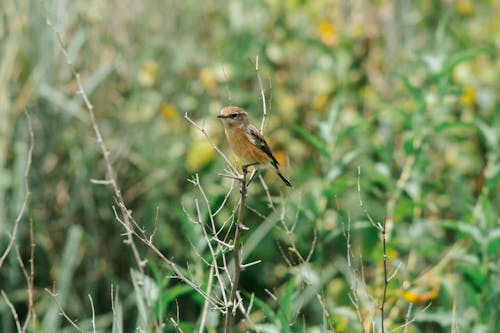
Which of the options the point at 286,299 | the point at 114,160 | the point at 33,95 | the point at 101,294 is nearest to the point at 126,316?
the point at 101,294

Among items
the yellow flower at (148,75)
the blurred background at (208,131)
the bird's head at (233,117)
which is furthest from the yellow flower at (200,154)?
the bird's head at (233,117)

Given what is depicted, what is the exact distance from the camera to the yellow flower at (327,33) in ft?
16.5

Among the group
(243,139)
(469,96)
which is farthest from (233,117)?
(469,96)

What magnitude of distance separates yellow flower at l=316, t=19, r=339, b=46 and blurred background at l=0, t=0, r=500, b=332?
1cm

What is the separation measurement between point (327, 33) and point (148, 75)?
1.34 meters

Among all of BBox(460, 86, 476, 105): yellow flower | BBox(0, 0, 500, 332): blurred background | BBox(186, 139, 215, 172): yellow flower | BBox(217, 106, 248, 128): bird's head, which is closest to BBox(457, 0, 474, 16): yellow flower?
BBox(0, 0, 500, 332): blurred background

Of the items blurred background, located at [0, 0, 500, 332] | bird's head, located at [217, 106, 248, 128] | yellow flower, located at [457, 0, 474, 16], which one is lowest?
blurred background, located at [0, 0, 500, 332]

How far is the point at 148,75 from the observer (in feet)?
16.5

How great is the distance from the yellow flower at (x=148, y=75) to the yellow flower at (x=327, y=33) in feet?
4.05

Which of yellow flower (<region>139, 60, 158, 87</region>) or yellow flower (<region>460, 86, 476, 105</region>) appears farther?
yellow flower (<region>139, 60, 158, 87</region>)

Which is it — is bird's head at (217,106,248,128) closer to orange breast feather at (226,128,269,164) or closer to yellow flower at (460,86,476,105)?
orange breast feather at (226,128,269,164)

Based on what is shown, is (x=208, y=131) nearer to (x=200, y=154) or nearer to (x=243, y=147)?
(x=200, y=154)

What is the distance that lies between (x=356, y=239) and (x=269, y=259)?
63cm

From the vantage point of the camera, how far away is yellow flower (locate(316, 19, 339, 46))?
503cm
